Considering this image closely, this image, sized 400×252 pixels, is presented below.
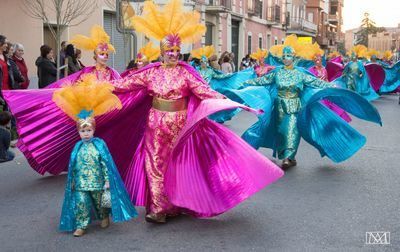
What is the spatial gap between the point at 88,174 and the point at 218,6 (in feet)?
80.2

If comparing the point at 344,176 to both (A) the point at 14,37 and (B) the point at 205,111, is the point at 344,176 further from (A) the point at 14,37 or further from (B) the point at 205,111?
(A) the point at 14,37

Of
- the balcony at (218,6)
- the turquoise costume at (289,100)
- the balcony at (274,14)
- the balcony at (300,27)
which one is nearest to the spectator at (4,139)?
the turquoise costume at (289,100)

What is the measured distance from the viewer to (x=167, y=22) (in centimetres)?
534

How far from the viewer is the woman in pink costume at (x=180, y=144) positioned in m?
5.08

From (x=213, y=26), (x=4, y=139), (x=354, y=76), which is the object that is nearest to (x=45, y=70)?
(x=4, y=139)

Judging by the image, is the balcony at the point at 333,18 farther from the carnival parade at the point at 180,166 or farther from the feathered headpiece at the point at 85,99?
the feathered headpiece at the point at 85,99

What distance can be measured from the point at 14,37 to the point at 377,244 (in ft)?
38.5

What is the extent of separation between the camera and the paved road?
4828mm

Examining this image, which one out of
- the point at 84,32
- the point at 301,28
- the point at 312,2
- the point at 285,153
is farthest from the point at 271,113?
the point at 312,2

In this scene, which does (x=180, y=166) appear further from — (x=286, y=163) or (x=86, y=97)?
(x=286, y=163)

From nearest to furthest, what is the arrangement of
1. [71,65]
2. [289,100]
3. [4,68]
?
[289,100], [4,68], [71,65]

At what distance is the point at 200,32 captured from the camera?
545 cm

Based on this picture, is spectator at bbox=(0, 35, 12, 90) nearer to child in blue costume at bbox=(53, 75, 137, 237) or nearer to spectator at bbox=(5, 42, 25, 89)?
spectator at bbox=(5, 42, 25, 89)

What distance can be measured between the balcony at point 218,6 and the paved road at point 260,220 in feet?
70.2
